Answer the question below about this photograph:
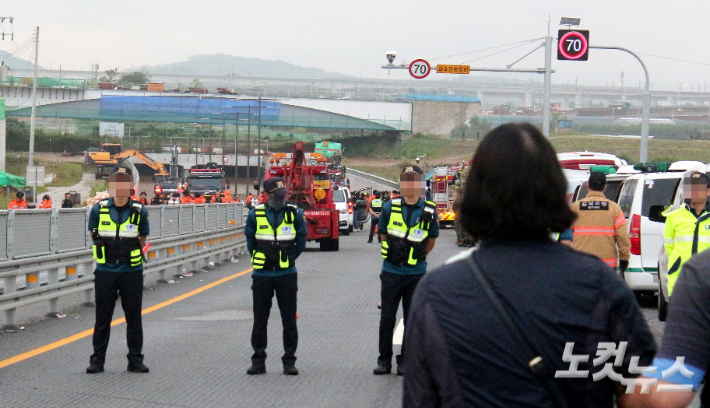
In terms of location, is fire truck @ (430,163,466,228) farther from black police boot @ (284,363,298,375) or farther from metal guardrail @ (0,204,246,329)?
black police boot @ (284,363,298,375)

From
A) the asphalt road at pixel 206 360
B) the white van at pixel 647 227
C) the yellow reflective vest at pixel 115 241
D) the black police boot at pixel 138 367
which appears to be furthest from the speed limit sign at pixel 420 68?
the black police boot at pixel 138 367

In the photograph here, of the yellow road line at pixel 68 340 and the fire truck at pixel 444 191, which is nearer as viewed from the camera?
the yellow road line at pixel 68 340

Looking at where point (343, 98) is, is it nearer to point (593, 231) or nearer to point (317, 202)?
point (317, 202)

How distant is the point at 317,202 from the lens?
29906 millimetres

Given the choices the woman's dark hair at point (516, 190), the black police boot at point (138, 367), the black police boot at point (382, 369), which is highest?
the woman's dark hair at point (516, 190)

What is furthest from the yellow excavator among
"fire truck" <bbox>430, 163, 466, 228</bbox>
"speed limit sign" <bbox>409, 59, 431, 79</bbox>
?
"speed limit sign" <bbox>409, 59, 431, 79</bbox>

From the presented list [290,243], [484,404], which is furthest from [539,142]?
[290,243]

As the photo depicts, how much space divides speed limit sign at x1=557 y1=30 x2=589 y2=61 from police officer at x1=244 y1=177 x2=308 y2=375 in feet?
64.3

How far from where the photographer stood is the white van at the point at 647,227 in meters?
12.8

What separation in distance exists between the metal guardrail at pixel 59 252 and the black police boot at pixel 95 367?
9.56 feet

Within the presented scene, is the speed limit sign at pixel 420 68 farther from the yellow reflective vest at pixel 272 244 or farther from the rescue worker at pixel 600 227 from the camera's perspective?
the yellow reflective vest at pixel 272 244

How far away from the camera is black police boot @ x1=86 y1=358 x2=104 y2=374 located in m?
8.50

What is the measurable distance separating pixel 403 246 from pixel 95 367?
3.19 m

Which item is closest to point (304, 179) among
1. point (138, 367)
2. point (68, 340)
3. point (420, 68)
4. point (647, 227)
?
point (420, 68)
